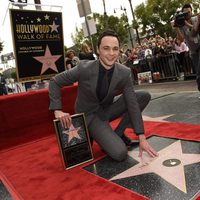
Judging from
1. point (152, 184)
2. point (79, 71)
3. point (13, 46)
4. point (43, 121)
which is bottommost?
point (152, 184)

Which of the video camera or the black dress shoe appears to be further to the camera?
the video camera

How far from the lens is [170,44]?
9.99 m

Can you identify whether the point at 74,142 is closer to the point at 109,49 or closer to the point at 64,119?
the point at 64,119

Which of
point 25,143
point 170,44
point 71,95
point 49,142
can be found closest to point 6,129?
point 25,143

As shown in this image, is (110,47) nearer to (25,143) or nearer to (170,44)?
(25,143)

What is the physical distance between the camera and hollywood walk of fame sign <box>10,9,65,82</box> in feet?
15.3

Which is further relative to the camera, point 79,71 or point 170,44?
point 170,44

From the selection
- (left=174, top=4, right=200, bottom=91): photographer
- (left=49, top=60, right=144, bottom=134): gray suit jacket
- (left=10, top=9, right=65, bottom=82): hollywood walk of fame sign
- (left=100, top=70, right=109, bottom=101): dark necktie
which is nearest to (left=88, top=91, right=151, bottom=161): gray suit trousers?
(left=49, top=60, right=144, bottom=134): gray suit jacket

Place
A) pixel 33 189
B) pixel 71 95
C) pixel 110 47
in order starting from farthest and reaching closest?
pixel 71 95, pixel 110 47, pixel 33 189

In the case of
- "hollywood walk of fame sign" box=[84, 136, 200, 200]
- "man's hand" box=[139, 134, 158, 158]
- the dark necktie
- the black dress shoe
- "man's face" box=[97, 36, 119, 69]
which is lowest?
"hollywood walk of fame sign" box=[84, 136, 200, 200]

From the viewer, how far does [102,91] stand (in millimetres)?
2992

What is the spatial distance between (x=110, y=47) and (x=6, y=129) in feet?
7.35

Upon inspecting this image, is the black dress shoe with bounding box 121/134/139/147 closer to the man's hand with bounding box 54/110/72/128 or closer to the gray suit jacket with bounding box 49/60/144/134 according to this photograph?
the gray suit jacket with bounding box 49/60/144/134

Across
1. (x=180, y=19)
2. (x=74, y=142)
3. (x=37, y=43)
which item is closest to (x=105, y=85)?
(x=74, y=142)
